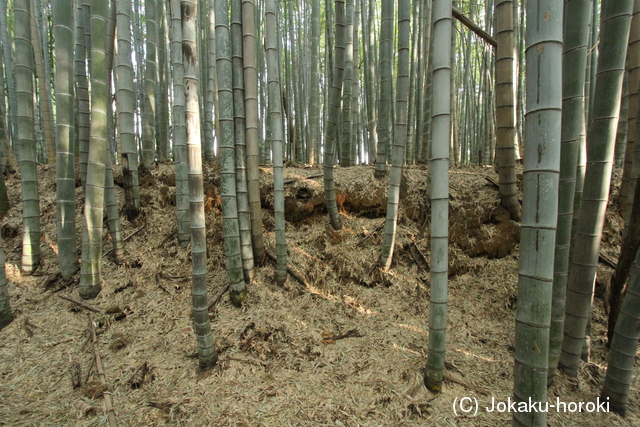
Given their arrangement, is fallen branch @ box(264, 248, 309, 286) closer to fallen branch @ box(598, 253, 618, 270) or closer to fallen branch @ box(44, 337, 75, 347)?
fallen branch @ box(44, 337, 75, 347)

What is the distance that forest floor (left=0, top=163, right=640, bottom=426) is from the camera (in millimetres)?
1834

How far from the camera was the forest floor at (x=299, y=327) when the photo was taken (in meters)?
1.83

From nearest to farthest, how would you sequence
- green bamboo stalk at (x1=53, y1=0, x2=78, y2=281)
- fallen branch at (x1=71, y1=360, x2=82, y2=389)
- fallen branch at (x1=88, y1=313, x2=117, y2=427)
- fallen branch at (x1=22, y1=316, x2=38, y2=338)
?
1. fallen branch at (x1=88, y1=313, x2=117, y2=427)
2. fallen branch at (x1=71, y1=360, x2=82, y2=389)
3. fallen branch at (x1=22, y1=316, x2=38, y2=338)
4. green bamboo stalk at (x1=53, y1=0, x2=78, y2=281)

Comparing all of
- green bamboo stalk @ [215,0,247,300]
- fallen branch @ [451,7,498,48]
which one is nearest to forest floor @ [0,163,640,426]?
green bamboo stalk @ [215,0,247,300]

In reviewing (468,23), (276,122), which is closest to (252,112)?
(276,122)

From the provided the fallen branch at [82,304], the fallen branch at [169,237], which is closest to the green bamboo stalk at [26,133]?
the fallen branch at [82,304]

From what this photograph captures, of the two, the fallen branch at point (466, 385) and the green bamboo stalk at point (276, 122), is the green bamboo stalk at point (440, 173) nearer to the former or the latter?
the fallen branch at point (466, 385)

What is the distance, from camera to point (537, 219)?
3.57 ft

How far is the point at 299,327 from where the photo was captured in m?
2.52

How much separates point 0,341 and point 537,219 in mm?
3577

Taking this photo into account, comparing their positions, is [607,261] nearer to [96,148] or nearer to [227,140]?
[227,140]

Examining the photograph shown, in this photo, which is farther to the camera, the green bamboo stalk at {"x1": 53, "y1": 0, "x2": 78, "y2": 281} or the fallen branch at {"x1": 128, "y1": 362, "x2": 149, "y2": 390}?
the green bamboo stalk at {"x1": 53, "y1": 0, "x2": 78, "y2": 281}

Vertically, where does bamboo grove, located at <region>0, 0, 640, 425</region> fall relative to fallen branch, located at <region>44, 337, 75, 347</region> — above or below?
above

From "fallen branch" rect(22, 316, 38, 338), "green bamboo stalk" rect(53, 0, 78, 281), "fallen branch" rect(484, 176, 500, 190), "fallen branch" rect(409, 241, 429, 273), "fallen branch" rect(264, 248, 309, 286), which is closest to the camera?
"fallen branch" rect(22, 316, 38, 338)
